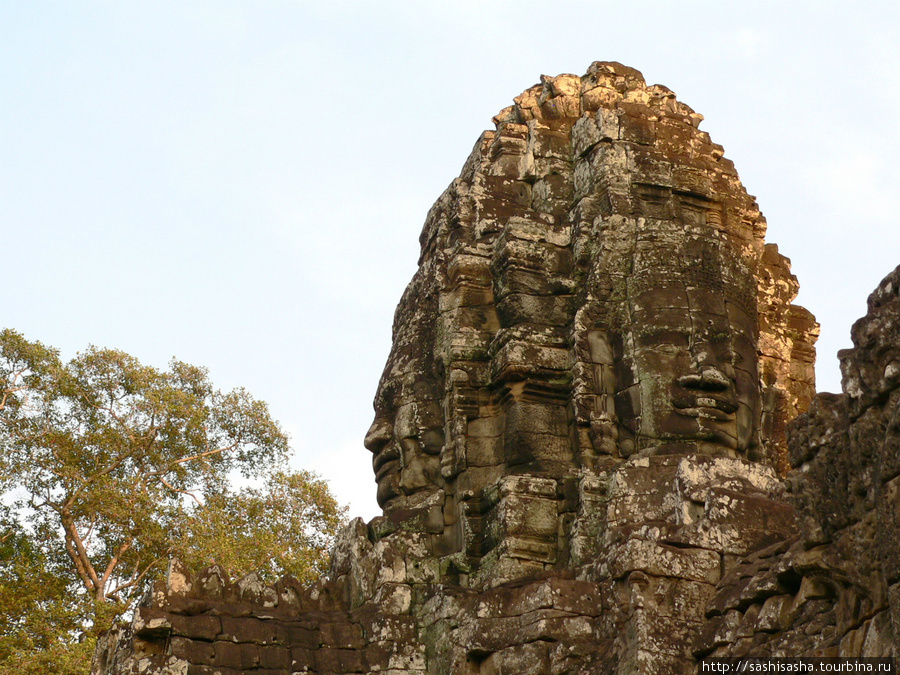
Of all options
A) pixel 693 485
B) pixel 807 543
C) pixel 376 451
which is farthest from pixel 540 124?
pixel 807 543

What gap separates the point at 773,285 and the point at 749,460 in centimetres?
253

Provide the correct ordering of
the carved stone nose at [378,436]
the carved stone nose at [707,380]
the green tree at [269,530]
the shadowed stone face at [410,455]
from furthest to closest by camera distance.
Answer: the green tree at [269,530]
the carved stone nose at [378,436]
the shadowed stone face at [410,455]
the carved stone nose at [707,380]

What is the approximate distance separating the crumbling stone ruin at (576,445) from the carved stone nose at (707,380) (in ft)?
0.07

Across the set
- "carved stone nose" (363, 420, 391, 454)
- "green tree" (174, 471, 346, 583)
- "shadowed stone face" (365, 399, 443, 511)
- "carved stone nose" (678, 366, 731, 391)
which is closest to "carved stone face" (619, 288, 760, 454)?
"carved stone nose" (678, 366, 731, 391)

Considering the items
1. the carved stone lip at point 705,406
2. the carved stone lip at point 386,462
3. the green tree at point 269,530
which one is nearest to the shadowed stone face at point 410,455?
the carved stone lip at point 386,462

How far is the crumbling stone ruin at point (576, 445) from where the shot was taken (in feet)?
29.5

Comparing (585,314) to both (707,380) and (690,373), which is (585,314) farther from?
(707,380)

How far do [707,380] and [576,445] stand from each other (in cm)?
125

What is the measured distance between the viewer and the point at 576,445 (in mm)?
10969

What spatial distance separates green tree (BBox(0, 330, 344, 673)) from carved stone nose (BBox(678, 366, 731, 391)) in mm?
9245

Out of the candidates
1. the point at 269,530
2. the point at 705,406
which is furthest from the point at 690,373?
the point at 269,530

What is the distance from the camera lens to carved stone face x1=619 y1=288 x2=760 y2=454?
10.6 m

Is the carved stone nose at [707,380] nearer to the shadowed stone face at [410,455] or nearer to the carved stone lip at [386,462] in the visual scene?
the shadowed stone face at [410,455]

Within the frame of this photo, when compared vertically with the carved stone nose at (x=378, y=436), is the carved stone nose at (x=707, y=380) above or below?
below
